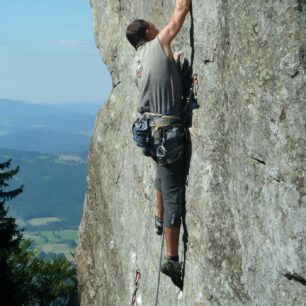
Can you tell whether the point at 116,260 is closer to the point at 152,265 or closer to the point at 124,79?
the point at 152,265

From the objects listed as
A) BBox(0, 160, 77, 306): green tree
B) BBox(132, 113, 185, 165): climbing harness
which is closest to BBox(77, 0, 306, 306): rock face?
BBox(132, 113, 185, 165): climbing harness

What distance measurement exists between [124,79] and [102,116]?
1.98 metres

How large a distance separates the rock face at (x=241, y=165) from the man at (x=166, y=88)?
309 mm

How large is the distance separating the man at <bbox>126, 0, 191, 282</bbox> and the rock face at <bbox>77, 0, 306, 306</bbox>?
12.1 inches

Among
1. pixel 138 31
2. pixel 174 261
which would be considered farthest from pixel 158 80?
pixel 174 261

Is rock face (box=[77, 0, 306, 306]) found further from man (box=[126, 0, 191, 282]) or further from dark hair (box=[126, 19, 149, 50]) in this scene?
dark hair (box=[126, 19, 149, 50])

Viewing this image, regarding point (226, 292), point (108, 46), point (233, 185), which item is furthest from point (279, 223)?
point (108, 46)

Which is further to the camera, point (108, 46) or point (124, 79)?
point (108, 46)

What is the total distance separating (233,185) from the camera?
10.3 meters

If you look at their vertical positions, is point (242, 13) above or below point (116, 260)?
above

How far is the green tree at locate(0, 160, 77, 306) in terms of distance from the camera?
36000 millimetres

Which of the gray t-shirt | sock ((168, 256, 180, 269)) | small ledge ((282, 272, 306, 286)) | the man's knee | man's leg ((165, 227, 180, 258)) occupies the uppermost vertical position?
the gray t-shirt

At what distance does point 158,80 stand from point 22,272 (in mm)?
32664

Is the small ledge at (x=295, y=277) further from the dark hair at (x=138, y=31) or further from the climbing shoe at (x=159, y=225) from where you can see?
the dark hair at (x=138, y=31)
